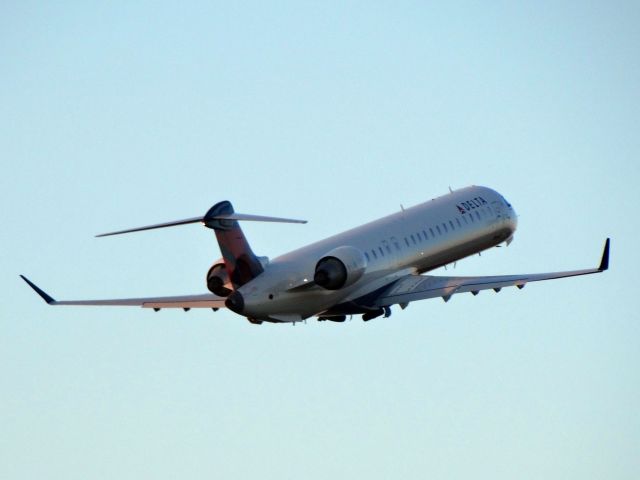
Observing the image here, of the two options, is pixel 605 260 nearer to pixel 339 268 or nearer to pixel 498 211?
pixel 339 268

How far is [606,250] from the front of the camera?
57625 millimetres

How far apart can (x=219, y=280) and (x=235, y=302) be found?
151 centimetres

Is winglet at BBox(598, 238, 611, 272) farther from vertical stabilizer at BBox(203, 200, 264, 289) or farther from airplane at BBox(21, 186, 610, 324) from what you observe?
vertical stabilizer at BBox(203, 200, 264, 289)

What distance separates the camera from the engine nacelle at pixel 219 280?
5516 cm

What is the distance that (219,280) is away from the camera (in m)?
55.2

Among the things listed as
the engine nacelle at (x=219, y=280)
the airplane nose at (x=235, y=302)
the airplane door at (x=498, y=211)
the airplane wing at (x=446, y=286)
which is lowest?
the airplane wing at (x=446, y=286)

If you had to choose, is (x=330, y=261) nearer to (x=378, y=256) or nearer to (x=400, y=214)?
(x=378, y=256)

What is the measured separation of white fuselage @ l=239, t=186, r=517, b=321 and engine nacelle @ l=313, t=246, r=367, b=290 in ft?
2.12

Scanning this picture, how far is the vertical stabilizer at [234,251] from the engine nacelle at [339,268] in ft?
6.57

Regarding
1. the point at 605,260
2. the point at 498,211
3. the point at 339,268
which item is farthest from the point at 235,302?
the point at 498,211

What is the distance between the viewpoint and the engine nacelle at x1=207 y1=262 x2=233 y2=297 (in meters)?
55.2

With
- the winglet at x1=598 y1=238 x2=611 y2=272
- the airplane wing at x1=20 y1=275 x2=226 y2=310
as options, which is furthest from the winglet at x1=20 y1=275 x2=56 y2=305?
the winglet at x1=598 y1=238 x2=611 y2=272

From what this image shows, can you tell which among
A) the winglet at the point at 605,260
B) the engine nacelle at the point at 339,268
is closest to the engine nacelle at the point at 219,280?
the engine nacelle at the point at 339,268

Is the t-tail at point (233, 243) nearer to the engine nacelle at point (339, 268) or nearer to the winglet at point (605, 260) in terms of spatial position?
the engine nacelle at point (339, 268)
